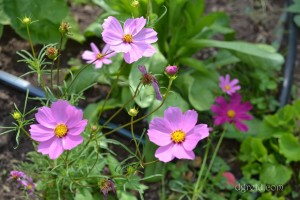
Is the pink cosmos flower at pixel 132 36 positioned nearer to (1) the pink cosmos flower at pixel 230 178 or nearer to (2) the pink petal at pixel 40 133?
(2) the pink petal at pixel 40 133

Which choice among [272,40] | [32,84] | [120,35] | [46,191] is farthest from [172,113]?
[272,40]

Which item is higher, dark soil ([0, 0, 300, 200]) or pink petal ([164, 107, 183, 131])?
pink petal ([164, 107, 183, 131])

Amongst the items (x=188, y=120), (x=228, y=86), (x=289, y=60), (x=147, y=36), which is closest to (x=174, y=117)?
(x=188, y=120)

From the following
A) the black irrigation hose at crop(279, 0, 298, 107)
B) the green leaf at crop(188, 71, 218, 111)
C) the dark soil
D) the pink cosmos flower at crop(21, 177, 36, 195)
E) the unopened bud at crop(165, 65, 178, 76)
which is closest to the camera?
the unopened bud at crop(165, 65, 178, 76)

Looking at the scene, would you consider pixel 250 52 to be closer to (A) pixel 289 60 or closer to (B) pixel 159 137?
(A) pixel 289 60

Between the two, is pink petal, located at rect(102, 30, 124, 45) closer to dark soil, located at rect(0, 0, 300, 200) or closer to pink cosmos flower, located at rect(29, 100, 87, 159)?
pink cosmos flower, located at rect(29, 100, 87, 159)

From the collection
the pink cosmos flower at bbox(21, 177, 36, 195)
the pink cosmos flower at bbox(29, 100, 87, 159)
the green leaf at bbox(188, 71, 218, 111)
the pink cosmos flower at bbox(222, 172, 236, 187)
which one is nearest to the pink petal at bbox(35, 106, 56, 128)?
the pink cosmos flower at bbox(29, 100, 87, 159)

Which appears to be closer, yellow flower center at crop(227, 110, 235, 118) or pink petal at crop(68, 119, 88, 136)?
pink petal at crop(68, 119, 88, 136)

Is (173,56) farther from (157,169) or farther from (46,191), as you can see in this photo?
(46,191)
